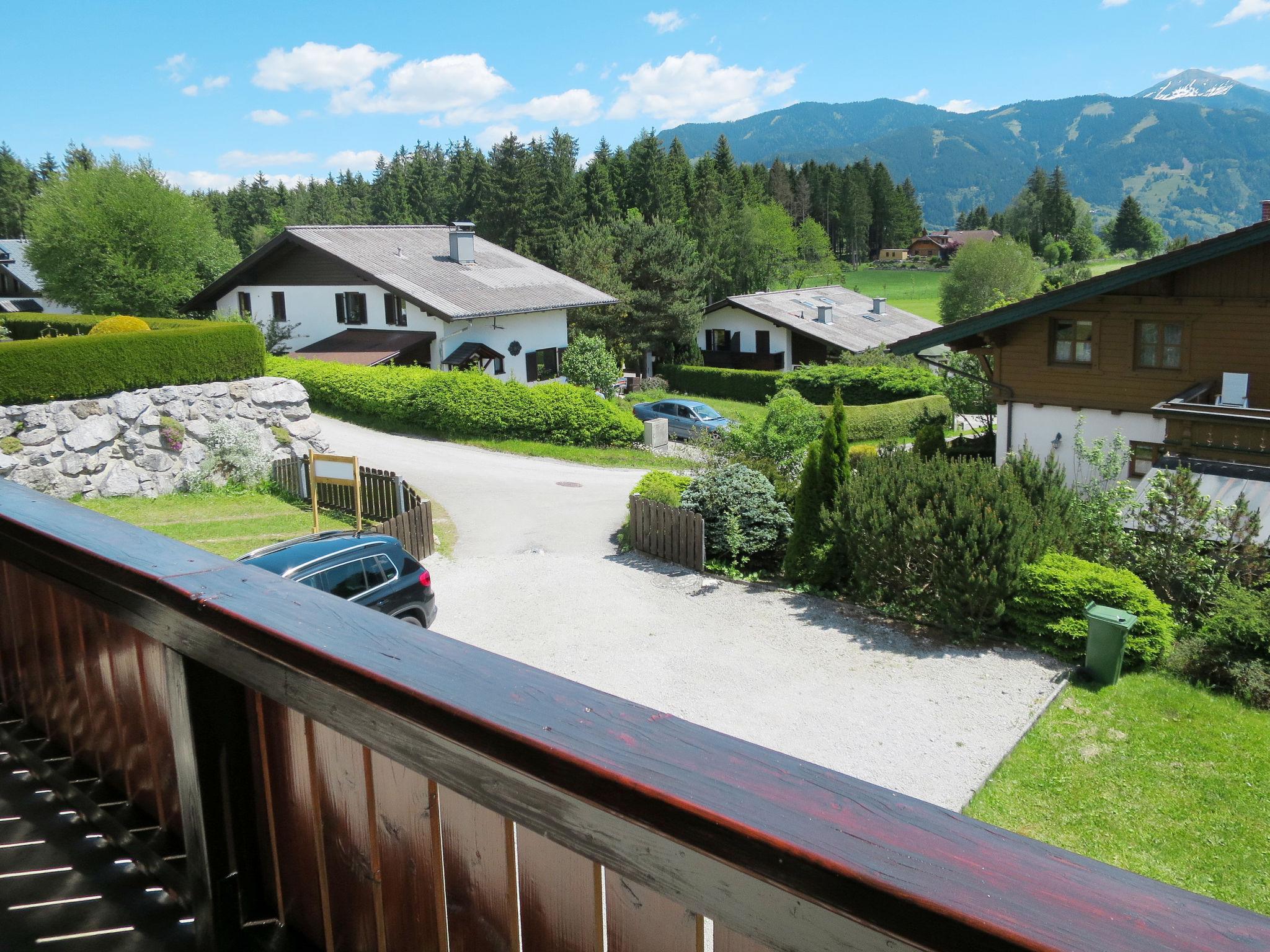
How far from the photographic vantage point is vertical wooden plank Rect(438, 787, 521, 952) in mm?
1603

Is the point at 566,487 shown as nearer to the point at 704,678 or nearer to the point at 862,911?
the point at 704,678

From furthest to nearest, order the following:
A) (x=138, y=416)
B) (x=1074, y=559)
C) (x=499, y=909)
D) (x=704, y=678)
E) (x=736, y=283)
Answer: (x=736, y=283) < (x=138, y=416) < (x=1074, y=559) < (x=704, y=678) < (x=499, y=909)

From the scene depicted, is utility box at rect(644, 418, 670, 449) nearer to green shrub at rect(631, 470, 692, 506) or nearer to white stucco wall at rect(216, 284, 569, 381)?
green shrub at rect(631, 470, 692, 506)

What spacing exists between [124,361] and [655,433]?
48.0 feet

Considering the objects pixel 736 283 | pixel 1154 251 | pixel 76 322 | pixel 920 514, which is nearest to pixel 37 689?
pixel 920 514

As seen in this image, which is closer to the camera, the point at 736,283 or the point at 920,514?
the point at 920,514

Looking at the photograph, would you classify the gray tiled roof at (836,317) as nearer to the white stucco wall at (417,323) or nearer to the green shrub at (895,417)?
the green shrub at (895,417)

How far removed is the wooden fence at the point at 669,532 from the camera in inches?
714

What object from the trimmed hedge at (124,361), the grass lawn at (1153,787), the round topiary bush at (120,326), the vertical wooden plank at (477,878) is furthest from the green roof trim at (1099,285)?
the vertical wooden plank at (477,878)

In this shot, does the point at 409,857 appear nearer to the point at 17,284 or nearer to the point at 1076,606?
the point at 1076,606

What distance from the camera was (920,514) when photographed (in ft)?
49.3

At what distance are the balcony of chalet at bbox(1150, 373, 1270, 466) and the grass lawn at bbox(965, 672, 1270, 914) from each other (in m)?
6.40

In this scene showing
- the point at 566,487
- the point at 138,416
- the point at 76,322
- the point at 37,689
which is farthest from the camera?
the point at 76,322

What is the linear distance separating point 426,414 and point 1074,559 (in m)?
21.6
